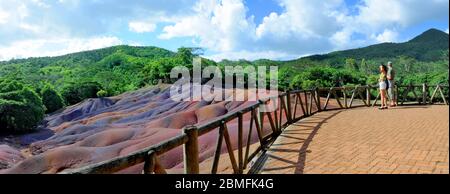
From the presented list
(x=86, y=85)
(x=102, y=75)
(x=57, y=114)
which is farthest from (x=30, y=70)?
(x=57, y=114)

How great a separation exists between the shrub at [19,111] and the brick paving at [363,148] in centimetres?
4326

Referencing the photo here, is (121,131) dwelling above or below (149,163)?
below

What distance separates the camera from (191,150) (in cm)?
502

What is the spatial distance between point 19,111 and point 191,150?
49088 mm

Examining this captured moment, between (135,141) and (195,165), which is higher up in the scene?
(195,165)

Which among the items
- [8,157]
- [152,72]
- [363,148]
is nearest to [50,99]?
[152,72]

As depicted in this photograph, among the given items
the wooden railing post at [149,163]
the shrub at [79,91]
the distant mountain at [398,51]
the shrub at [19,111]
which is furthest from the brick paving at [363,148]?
the distant mountain at [398,51]

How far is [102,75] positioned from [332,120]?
8867 cm

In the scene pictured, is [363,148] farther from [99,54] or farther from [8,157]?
[99,54]

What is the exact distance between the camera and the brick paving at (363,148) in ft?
22.4

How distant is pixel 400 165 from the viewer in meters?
6.86

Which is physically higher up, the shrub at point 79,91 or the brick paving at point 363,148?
the brick paving at point 363,148

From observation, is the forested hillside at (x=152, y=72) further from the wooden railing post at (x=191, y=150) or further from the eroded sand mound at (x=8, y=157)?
the wooden railing post at (x=191, y=150)
